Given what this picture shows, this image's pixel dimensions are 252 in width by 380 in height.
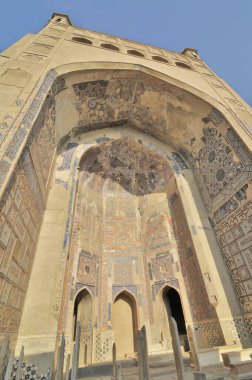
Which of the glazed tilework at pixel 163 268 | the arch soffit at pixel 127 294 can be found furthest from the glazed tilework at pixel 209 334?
the arch soffit at pixel 127 294

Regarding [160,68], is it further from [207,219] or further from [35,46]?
[207,219]

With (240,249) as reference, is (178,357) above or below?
below

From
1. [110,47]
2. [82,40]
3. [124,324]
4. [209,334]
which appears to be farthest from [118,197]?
[82,40]

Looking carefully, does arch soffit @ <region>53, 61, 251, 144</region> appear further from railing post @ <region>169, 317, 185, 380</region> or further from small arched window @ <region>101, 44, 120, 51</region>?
railing post @ <region>169, 317, 185, 380</region>

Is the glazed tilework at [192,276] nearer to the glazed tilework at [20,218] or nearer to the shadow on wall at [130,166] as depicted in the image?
the shadow on wall at [130,166]

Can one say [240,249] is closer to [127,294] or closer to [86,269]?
[127,294]

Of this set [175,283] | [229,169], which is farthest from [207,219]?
[175,283]

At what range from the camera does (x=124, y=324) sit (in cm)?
718

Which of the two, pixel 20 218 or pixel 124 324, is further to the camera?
pixel 124 324

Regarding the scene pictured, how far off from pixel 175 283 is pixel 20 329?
450 cm

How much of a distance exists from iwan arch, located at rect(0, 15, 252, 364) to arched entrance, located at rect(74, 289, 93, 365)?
4 centimetres

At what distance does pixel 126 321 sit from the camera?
721cm

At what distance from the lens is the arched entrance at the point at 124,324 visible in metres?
Answer: 6.89

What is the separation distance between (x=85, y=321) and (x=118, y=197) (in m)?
4.50
